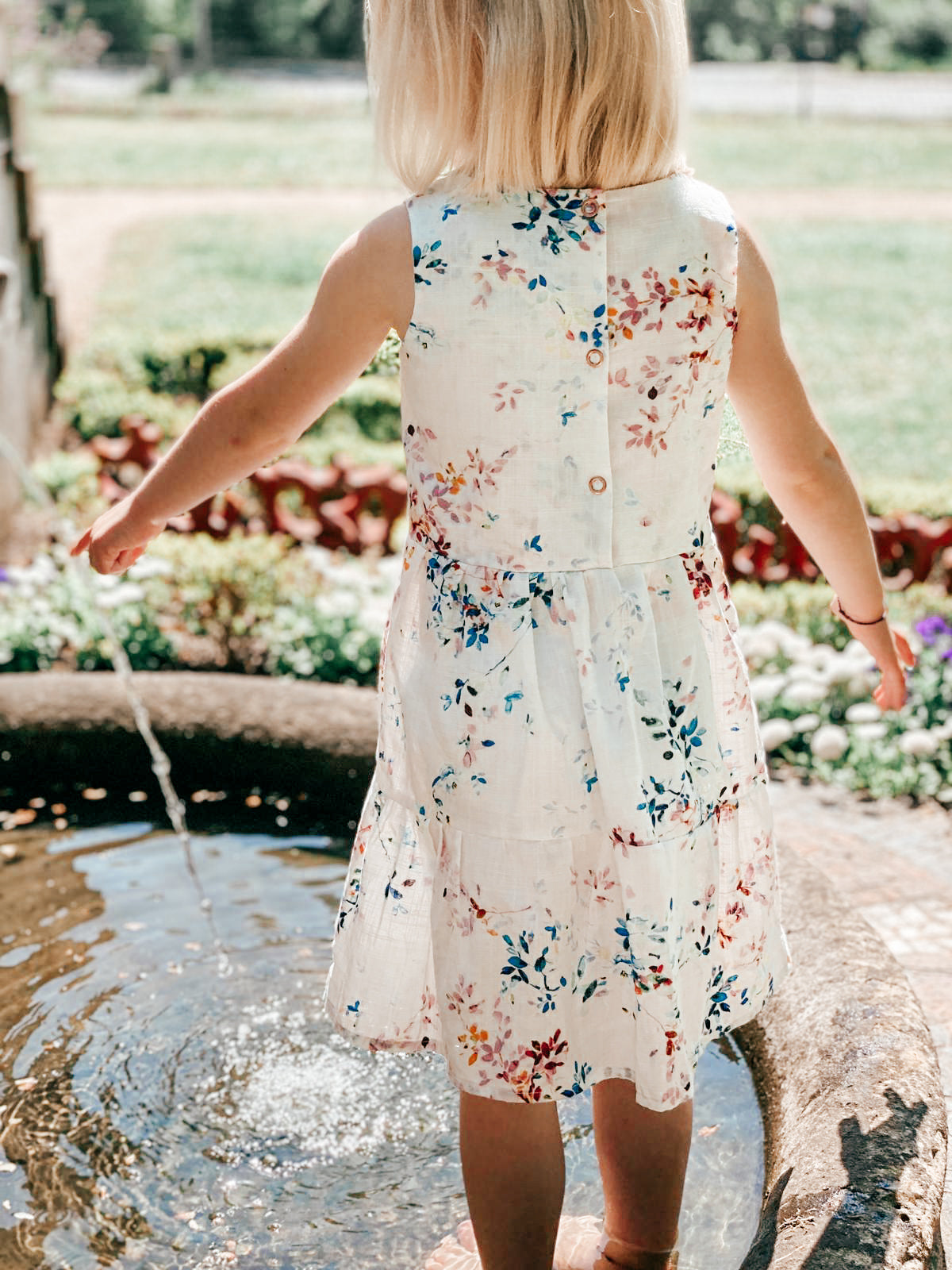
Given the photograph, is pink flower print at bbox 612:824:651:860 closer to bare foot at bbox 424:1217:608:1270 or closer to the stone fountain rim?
the stone fountain rim

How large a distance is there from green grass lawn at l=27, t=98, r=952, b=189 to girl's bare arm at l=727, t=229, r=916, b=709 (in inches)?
521

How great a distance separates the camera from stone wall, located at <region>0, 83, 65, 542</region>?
20.7ft

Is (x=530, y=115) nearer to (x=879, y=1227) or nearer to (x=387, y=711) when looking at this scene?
(x=387, y=711)

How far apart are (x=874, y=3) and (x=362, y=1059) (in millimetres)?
29298

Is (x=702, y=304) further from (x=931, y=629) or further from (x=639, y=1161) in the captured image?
(x=931, y=629)

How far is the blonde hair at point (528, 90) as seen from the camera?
147 centimetres

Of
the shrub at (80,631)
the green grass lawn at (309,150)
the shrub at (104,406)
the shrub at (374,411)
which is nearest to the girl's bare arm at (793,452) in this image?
the shrub at (80,631)

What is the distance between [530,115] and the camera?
1.50 metres

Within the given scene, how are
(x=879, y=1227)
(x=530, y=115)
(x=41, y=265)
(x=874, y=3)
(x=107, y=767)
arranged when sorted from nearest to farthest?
(x=530, y=115) → (x=879, y=1227) → (x=107, y=767) → (x=41, y=265) → (x=874, y=3)

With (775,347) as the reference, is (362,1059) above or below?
below

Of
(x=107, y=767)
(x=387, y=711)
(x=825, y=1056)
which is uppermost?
(x=387, y=711)

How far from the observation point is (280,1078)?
7.81ft

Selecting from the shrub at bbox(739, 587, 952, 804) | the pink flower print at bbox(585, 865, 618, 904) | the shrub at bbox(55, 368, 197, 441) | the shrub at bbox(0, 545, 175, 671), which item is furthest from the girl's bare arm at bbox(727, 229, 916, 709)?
the shrub at bbox(55, 368, 197, 441)

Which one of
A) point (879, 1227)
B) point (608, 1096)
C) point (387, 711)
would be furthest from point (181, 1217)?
point (879, 1227)
